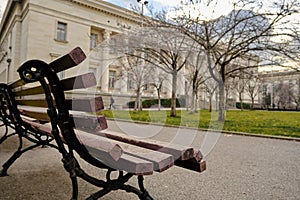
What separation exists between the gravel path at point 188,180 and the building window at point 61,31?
72.7ft

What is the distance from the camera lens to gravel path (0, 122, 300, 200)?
216 cm

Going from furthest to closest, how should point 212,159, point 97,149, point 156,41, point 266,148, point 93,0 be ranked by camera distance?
point 93,0
point 156,41
point 266,148
point 212,159
point 97,149

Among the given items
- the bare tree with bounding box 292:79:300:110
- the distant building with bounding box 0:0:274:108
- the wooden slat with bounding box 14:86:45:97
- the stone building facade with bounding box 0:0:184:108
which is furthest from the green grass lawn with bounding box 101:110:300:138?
the bare tree with bounding box 292:79:300:110

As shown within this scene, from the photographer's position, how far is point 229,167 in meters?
3.23

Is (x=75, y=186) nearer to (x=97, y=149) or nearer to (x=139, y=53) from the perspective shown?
(x=97, y=149)

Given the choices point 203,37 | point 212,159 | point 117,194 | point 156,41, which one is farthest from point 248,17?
point 117,194

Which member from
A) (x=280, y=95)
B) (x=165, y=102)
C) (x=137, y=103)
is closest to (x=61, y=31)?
(x=137, y=103)

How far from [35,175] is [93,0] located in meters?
25.4

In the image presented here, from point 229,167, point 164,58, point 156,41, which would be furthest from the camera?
point 164,58

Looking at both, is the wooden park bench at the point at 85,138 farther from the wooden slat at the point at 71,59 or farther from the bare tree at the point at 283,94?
the bare tree at the point at 283,94

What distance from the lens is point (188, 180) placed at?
2633 mm

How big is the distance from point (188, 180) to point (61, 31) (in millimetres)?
24466

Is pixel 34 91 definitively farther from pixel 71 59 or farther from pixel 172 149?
pixel 172 149

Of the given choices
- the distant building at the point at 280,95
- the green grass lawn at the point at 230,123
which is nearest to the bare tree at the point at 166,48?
the green grass lawn at the point at 230,123
